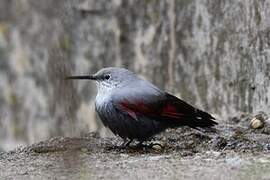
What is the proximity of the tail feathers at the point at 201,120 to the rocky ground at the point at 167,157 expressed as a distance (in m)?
0.12

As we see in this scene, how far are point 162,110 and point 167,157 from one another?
21.0 inches

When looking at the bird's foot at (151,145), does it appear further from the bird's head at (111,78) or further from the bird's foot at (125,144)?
the bird's head at (111,78)

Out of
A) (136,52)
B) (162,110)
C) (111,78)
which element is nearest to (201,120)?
(162,110)

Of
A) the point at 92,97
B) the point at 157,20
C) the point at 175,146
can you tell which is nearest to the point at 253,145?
the point at 175,146

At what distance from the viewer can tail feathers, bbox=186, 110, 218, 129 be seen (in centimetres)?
534

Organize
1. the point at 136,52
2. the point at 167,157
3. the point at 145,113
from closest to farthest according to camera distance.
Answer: the point at 167,157
the point at 145,113
the point at 136,52

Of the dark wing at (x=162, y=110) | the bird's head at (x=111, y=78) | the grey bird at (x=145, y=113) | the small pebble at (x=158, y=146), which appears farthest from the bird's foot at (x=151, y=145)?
the bird's head at (x=111, y=78)

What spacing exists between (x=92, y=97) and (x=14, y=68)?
6.55 feet

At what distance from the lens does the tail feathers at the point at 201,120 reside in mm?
5336

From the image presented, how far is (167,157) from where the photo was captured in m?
4.89

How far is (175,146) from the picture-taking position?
18.1 ft

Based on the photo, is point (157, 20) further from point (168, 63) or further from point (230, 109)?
point (230, 109)

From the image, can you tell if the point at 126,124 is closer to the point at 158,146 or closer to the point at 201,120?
the point at 158,146

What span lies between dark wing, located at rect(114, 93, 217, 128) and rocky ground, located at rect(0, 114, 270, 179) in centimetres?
19
